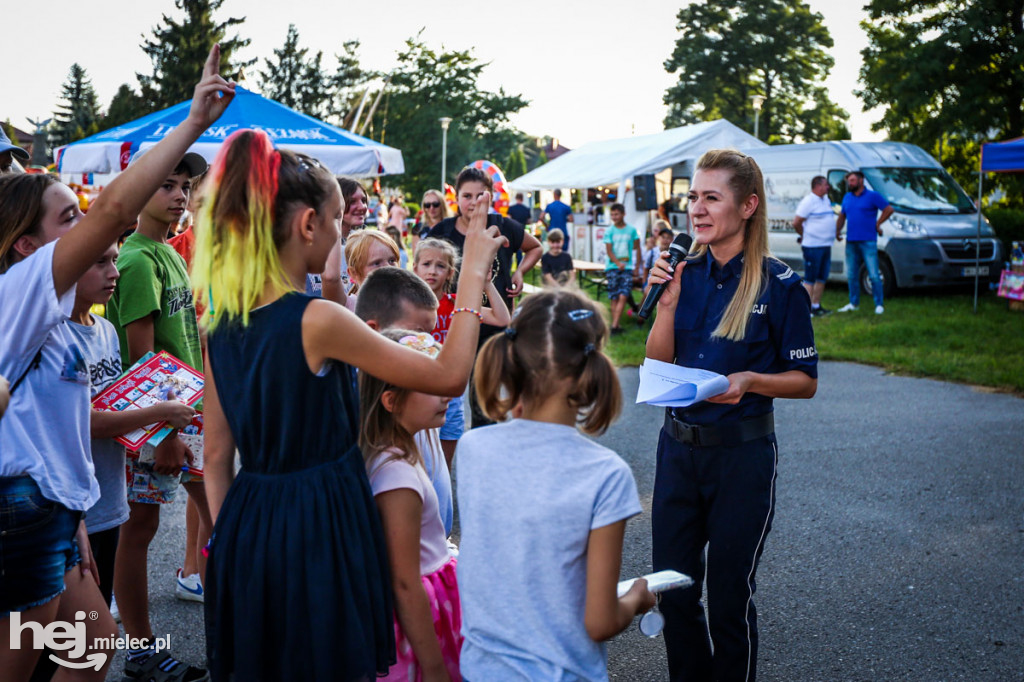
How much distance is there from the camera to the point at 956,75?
1072 inches

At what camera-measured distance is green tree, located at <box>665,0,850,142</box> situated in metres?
49.9

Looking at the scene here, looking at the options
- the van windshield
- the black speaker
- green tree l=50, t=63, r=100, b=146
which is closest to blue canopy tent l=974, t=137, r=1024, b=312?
the van windshield

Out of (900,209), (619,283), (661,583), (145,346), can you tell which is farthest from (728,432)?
(900,209)

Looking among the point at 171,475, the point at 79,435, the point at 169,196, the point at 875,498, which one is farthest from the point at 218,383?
the point at 875,498

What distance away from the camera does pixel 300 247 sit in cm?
209

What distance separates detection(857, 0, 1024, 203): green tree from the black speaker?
9561 millimetres

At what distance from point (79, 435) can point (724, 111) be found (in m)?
51.9

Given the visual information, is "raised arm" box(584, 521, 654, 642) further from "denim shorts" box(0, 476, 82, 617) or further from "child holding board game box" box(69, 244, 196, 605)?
"child holding board game box" box(69, 244, 196, 605)

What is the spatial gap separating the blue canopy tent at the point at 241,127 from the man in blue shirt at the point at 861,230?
8.37 metres

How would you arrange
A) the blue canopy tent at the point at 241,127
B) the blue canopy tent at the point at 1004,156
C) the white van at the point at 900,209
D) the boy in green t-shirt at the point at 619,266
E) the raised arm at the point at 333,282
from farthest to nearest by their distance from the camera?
the white van at the point at 900,209
the boy in green t-shirt at the point at 619,266
the blue canopy tent at the point at 1004,156
the blue canopy tent at the point at 241,127
the raised arm at the point at 333,282

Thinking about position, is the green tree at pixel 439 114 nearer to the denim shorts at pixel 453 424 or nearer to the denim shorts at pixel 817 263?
the denim shorts at pixel 817 263

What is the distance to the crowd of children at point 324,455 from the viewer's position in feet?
6.40

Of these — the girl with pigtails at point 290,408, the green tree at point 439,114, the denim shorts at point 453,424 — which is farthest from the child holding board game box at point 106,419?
the green tree at point 439,114

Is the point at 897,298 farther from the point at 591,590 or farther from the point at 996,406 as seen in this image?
the point at 591,590
